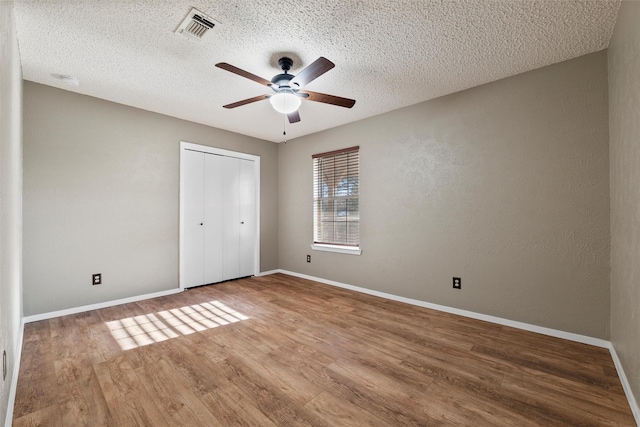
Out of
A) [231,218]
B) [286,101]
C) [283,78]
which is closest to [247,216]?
[231,218]

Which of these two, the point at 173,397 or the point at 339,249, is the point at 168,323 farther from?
the point at 339,249

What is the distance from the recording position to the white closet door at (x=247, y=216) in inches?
183

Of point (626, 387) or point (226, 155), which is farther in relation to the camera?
point (226, 155)

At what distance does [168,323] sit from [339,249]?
7.68ft

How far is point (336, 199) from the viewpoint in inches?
168

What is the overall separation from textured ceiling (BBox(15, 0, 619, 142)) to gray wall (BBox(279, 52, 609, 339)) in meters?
0.31

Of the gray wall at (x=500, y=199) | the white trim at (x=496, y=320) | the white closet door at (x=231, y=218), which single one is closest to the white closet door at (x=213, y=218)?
the white closet door at (x=231, y=218)

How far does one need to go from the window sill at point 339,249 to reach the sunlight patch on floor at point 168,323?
66.9 inches

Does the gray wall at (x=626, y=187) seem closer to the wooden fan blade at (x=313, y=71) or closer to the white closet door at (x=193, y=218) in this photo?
the wooden fan blade at (x=313, y=71)

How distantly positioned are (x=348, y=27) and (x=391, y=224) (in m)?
2.30

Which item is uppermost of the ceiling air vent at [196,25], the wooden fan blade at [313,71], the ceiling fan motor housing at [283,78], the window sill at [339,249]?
the ceiling air vent at [196,25]

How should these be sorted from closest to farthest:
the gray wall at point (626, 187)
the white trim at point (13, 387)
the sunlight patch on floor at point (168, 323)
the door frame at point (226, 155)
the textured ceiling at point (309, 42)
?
the white trim at point (13, 387), the gray wall at point (626, 187), the textured ceiling at point (309, 42), the sunlight patch on floor at point (168, 323), the door frame at point (226, 155)

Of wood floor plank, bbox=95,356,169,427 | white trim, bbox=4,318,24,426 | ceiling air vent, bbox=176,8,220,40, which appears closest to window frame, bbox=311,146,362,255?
ceiling air vent, bbox=176,8,220,40

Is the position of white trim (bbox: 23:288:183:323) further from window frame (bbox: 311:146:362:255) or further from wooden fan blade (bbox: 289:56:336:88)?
wooden fan blade (bbox: 289:56:336:88)
